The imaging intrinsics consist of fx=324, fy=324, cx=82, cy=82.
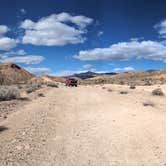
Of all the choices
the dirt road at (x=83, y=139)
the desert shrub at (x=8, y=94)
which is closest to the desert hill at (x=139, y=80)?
the desert shrub at (x=8, y=94)

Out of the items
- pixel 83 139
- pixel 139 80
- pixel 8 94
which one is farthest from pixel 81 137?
pixel 139 80

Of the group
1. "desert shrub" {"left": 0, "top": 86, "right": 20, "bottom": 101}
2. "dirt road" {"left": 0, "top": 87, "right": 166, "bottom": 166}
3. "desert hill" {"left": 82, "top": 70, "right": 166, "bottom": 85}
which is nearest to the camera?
"dirt road" {"left": 0, "top": 87, "right": 166, "bottom": 166}

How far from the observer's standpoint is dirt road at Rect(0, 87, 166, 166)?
8547 mm

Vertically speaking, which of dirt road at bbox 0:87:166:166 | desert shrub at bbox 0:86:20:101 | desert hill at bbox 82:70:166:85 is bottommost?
desert hill at bbox 82:70:166:85

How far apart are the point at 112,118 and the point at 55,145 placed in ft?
17.9

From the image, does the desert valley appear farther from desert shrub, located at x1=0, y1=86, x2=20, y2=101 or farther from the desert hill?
the desert hill

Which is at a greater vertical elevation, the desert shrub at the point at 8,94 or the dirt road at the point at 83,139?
the desert shrub at the point at 8,94

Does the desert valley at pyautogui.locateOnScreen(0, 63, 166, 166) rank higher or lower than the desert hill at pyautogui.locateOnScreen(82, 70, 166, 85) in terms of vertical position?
higher

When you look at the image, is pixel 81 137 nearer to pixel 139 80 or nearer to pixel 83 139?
pixel 83 139

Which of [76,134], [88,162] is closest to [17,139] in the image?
[76,134]

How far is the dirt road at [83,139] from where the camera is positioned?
8.55 meters

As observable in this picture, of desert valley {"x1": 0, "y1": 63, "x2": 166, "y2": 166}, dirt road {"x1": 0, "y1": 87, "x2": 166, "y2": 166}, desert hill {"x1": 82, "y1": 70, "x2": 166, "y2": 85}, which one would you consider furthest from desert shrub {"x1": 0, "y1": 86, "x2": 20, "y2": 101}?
desert hill {"x1": 82, "y1": 70, "x2": 166, "y2": 85}

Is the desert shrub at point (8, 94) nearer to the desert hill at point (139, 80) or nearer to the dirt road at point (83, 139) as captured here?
the dirt road at point (83, 139)

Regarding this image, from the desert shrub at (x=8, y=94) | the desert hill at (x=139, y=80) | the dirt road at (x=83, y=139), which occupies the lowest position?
the desert hill at (x=139, y=80)
